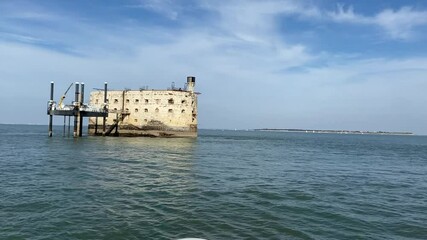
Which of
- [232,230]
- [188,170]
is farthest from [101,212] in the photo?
[188,170]

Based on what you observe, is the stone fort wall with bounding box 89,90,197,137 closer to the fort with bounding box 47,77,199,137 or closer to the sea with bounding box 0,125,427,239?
the fort with bounding box 47,77,199,137

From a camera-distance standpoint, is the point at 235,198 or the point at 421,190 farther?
the point at 421,190

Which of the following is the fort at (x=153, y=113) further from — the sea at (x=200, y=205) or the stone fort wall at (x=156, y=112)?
the sea at (x=200, y=205)

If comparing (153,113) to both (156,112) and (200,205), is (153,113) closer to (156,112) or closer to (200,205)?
(156,112)

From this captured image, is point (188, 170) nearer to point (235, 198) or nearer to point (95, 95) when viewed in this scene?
point (235, 198)

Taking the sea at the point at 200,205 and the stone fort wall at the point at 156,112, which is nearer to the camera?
the sea at the point at 200,205

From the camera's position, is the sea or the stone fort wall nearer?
the sea

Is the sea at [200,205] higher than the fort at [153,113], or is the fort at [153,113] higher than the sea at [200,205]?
the fort at [153,113]

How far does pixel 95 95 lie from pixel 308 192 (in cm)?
6115

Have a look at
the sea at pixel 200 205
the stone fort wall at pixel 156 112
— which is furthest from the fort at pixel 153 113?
the sea at pixel 200 205

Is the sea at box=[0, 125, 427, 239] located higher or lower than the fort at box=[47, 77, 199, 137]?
lower

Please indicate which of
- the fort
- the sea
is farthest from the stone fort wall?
the sea

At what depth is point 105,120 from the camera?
216 feet

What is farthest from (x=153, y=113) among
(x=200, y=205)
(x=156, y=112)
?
(x=200, y=205)
